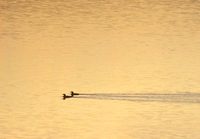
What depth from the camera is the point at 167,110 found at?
4.94 feet

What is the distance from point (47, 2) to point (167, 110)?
0.67 m

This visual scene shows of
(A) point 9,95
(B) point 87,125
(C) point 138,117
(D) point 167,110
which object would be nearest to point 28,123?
(A) point 9,95

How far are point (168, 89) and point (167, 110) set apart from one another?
84mm

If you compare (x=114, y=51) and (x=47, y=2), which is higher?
(x=47, y=2)

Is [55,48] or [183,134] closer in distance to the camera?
[183,134]

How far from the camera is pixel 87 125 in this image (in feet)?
5.07

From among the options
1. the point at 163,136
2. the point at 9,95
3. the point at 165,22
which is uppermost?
the point at 165,22

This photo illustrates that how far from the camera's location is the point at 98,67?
5.14 feet

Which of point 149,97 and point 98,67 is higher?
point 98,67

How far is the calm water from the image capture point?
1.51m

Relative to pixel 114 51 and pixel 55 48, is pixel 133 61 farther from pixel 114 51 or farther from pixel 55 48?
pixel 55 48

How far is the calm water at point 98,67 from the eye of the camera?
1515 mm

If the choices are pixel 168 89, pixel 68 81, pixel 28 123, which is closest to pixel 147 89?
pixel 168 89

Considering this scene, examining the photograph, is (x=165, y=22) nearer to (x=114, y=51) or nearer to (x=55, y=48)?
(x=114, y=51)
